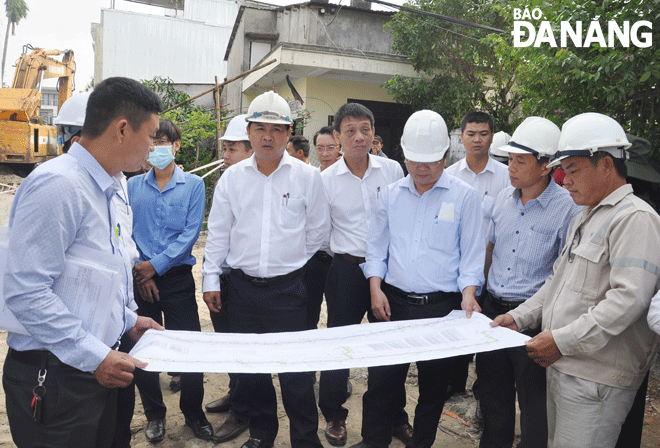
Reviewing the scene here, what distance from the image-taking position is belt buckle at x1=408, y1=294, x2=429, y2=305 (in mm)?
2830

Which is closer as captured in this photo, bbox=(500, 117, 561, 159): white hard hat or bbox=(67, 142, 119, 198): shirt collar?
bbox=(67, 142, 119, 198): shirt collar

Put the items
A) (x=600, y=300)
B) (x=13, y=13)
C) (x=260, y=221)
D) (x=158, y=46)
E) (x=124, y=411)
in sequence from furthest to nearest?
(x=13, y=13) < (x=158, y=46) < (x=260, y=221) < (x=124, y=411) < (x=600, y=300)

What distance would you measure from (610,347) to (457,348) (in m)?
0.64

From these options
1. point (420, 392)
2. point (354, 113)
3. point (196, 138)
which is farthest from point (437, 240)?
point (196, 138)

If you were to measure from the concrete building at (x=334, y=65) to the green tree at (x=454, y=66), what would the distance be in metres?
0.61

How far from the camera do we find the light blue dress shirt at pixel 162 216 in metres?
3.50

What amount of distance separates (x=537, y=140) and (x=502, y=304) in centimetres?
98

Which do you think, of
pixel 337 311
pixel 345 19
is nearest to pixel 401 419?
pixel 337 311

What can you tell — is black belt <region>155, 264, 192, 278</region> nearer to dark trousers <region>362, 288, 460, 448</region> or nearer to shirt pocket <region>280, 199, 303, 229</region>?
shirt pocket <region>280, 199, 303, 229</region>

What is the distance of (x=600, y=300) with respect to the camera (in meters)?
2.11

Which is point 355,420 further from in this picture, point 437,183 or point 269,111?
point 269,111

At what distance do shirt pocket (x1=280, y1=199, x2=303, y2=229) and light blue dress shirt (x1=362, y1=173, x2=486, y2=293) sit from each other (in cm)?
58

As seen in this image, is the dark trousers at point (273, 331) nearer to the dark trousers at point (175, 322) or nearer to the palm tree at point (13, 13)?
the dark trousers at point (175, 322)

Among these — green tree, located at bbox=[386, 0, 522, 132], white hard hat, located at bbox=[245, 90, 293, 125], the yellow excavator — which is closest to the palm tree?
the yellow excavator
